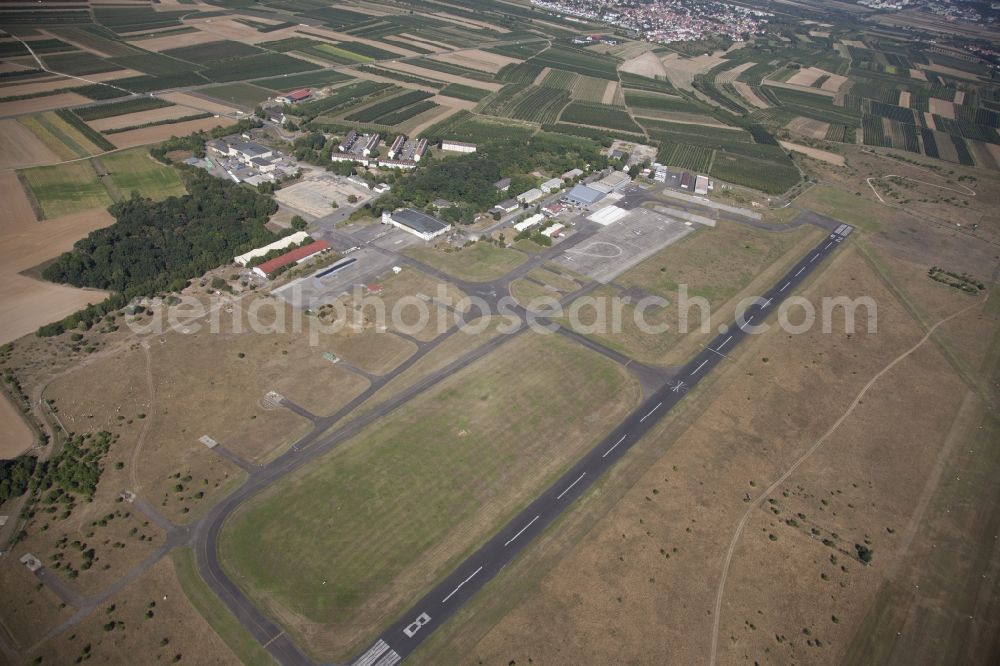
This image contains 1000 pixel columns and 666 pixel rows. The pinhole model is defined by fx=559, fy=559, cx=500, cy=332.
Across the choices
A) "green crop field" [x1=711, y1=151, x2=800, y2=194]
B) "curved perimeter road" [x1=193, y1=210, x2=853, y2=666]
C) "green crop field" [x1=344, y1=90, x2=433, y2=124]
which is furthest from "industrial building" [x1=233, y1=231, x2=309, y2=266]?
"green crop field" [x1=711, y1=151, x2=800, y2=194]

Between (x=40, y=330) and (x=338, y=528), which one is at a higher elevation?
(x=40, y=330)

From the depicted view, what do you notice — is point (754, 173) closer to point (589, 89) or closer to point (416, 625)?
point (589, 89)

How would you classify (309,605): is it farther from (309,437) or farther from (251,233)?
(251,233)

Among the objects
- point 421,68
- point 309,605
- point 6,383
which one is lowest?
point 309,605

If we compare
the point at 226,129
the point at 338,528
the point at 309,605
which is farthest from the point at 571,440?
the point at 226,129

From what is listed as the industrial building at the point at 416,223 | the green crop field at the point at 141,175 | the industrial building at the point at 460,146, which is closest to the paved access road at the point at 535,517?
the industrial building at the point at 416,223

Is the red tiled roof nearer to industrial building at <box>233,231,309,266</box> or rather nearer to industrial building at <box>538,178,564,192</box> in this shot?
industrial building at <box>233,231,309,266</box>
